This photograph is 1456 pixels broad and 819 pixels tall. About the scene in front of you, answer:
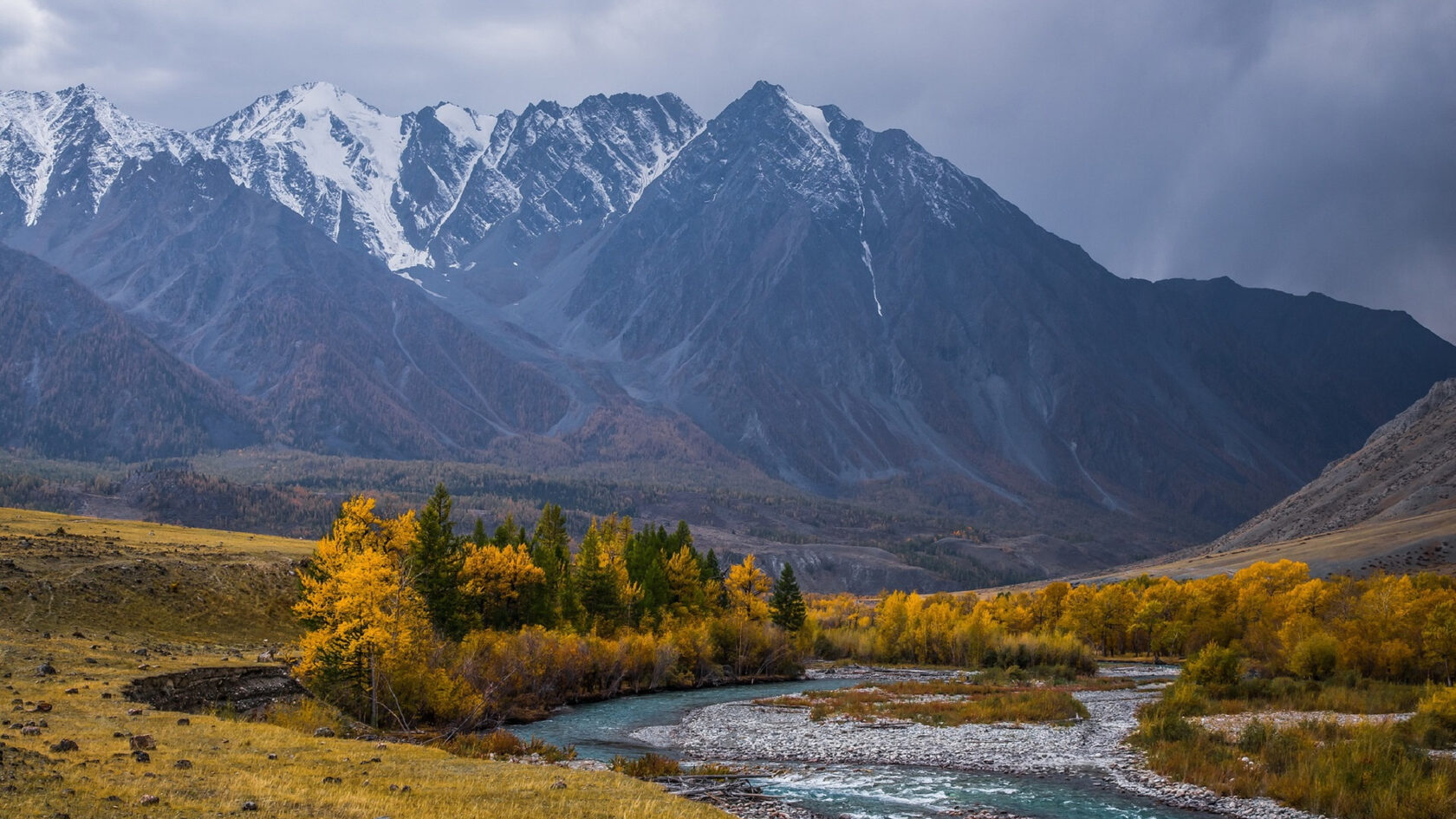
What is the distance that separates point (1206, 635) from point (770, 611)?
4946 centimetres

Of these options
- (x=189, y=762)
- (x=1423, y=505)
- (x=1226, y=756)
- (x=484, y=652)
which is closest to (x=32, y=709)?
(x=189, y=762)

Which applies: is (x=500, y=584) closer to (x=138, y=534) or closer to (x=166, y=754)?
(x=138, y=534)

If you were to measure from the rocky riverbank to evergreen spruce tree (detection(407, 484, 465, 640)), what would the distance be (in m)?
18.2

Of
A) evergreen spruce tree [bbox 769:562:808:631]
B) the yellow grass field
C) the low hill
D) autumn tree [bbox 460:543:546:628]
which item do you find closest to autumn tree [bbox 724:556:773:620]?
evergreen spruce tree [bbox 769:562:808:631]

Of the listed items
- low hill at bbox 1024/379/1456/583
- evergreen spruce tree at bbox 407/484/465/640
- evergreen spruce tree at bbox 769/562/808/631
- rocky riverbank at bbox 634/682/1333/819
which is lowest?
rocky riverbank at bbox 634/682/1333/819

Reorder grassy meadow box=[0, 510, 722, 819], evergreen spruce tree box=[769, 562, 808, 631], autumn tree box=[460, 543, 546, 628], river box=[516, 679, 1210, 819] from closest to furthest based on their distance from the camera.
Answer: grassy meadow box=[0, 510, 722, 819]
river box=[516, 679, 1210, 819]
autumn tree box=[460, 543, 546, 628]
evergreen spruce tree box=[769, 562, 808, 631]

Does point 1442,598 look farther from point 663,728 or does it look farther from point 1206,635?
point 663,728

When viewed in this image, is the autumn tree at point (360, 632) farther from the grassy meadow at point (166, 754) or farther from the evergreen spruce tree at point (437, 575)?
the evergreen spruce tree at point (437, 575)

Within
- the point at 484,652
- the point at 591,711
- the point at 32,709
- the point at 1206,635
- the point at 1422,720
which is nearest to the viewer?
A: the point at 32,709

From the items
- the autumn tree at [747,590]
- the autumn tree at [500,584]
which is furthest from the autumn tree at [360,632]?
the autumn tree at [747,590]

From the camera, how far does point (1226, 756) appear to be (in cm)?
4519

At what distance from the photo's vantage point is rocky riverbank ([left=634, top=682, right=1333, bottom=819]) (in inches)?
1684

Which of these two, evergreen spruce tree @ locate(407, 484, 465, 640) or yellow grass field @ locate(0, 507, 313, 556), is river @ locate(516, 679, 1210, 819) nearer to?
evergreen spruce tree @ locate(407, 484, 465, 640)

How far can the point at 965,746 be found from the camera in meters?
55.0
